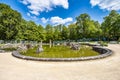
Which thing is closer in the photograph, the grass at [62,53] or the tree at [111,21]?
the grass at [62,53]

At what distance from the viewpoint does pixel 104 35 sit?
4684 cm

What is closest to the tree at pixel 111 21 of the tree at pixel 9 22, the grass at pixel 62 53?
the grass at pixel 62 53

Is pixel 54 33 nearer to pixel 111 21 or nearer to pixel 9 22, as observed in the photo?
pixel 111 21

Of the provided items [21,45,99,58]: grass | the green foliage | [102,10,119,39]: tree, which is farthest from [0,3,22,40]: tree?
[102,10,119,39]: tree

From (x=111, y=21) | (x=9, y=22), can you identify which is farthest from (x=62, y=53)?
(x=111, y=21)

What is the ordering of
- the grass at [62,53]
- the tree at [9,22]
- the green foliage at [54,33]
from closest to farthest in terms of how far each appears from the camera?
the grass at [62,53]
the tree at [9,22]
the green foliage at [54,33]

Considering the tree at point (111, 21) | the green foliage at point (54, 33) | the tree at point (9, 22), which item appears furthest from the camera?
the tree at point (111, 21)

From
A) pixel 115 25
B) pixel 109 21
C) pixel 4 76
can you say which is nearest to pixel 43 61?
pixel 4 76

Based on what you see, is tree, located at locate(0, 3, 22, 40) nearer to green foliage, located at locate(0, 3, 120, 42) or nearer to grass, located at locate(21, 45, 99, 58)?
green foliage, located at locate(0, 3, 120, 42)

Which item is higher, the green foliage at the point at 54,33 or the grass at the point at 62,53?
the green foliage at the point at 54,33

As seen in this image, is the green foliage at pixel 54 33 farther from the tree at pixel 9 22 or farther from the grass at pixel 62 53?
the grass at pixel 62 53

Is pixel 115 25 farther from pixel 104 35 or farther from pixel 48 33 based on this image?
pixel 48 33

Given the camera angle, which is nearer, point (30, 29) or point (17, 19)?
point (17, 19)

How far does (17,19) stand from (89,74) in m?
22.6
